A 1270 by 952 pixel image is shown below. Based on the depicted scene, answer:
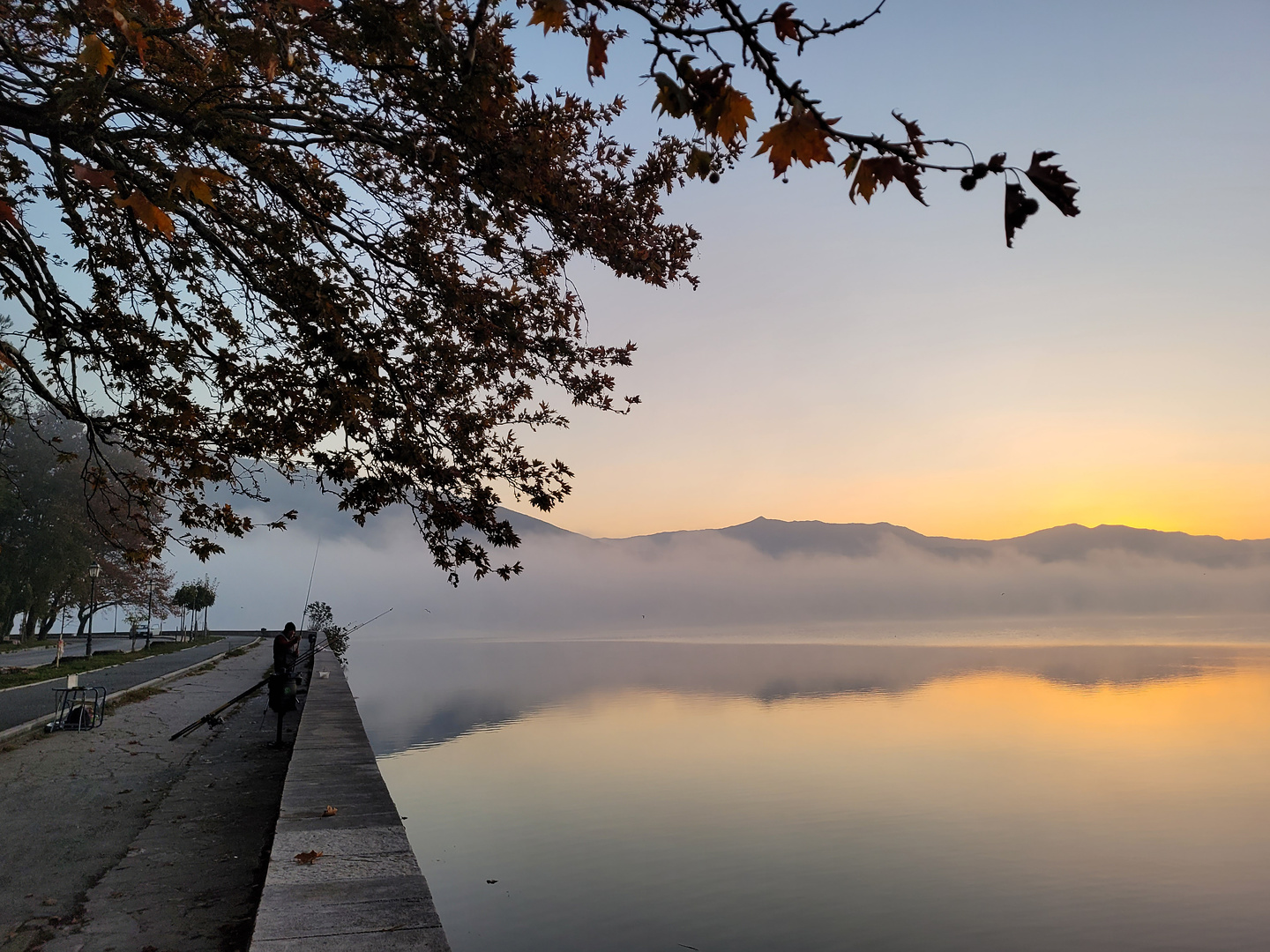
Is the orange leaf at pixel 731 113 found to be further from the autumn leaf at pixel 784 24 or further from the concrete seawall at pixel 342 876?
the concrete seawall at pixel 342 876

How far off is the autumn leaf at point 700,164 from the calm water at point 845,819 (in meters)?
10.8

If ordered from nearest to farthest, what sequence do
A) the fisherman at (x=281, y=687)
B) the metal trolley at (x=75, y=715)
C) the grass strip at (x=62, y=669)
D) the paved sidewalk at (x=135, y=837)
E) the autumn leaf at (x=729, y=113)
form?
the autumn leaf at (x=729, y=113), the paved sidewalk at (x=135, y=837), the fisherman at (x=281, y=687), the metal trolley at (x=75, y=715), the grass strip at (x=62, y=669)

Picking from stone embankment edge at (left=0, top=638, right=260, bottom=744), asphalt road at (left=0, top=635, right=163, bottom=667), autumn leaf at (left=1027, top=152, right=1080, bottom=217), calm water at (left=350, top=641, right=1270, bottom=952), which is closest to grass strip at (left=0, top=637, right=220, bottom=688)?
stone embankment edge at (left=0, top=638, right=260, bottom=744)

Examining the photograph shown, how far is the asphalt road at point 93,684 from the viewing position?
16.0m

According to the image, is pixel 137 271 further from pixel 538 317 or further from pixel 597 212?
pixel 597 212

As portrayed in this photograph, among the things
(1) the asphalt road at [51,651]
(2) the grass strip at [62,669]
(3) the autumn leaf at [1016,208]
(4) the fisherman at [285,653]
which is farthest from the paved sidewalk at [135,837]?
(1) the asphalt road at [51,651]

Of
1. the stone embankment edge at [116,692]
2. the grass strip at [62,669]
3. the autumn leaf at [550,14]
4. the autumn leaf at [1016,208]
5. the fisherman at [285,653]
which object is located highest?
the autumn leaf at [550,14]

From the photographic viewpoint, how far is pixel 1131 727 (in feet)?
95.3

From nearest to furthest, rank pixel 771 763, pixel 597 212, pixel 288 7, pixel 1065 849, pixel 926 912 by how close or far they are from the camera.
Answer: pixel 288 7 → pixel 597 212 → pixel 926 912 → pixel 1065 849 → pixel 771 763

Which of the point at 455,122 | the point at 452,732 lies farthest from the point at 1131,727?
the point at 455,122

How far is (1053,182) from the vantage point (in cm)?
230

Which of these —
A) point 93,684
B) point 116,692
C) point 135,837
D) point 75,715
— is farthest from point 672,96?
point 93,684

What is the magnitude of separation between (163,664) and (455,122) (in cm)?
2874

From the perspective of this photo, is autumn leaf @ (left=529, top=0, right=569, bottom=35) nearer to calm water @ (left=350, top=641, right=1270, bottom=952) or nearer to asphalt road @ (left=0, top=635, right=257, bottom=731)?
calm water @ (left=350, top=641, right=1270, bottom=952)
